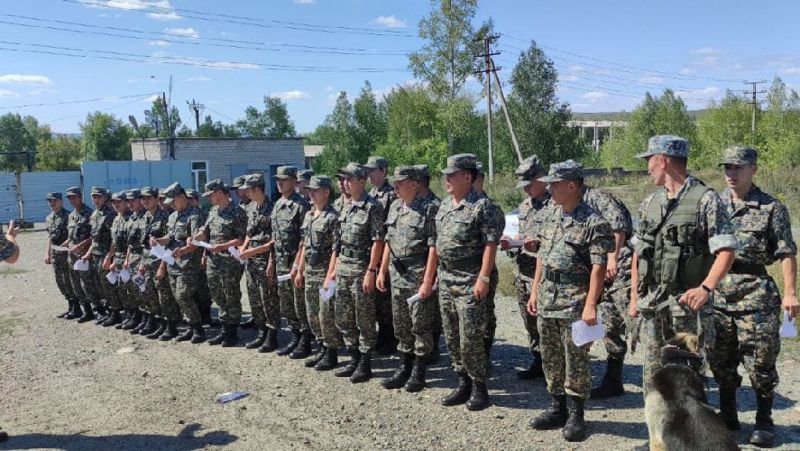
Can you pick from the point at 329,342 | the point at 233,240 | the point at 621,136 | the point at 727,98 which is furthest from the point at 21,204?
the point at 727,98

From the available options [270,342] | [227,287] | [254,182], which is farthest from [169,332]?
[254,182]

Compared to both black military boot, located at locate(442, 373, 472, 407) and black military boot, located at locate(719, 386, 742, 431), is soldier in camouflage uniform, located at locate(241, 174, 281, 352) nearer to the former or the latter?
black military boot, located at locate(442, 373, 472, 407)

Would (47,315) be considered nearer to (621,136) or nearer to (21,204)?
(21,204)

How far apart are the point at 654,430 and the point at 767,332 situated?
1489mm

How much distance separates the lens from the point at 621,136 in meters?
54.6

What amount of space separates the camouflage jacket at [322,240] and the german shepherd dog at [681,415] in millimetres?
3523

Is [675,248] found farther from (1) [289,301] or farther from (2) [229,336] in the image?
(2) [229,336]

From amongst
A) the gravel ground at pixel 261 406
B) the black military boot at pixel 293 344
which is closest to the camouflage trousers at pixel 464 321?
the gravel ground at pixel 261 406

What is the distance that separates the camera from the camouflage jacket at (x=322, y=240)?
20.3ft

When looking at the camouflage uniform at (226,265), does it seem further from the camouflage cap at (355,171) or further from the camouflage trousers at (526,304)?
the camouflage trousers at (526,304)

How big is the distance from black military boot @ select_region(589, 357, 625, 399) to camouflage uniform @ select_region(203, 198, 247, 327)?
13.9ft

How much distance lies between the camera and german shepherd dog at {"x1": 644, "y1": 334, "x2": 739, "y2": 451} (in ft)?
9.21

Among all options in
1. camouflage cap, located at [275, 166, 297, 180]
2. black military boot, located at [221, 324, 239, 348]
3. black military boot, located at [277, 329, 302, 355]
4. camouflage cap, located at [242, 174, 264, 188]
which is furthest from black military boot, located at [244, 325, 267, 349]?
camouflage cap, located at [275, 166, 297, 180]

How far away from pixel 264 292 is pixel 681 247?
4549 millimetres
